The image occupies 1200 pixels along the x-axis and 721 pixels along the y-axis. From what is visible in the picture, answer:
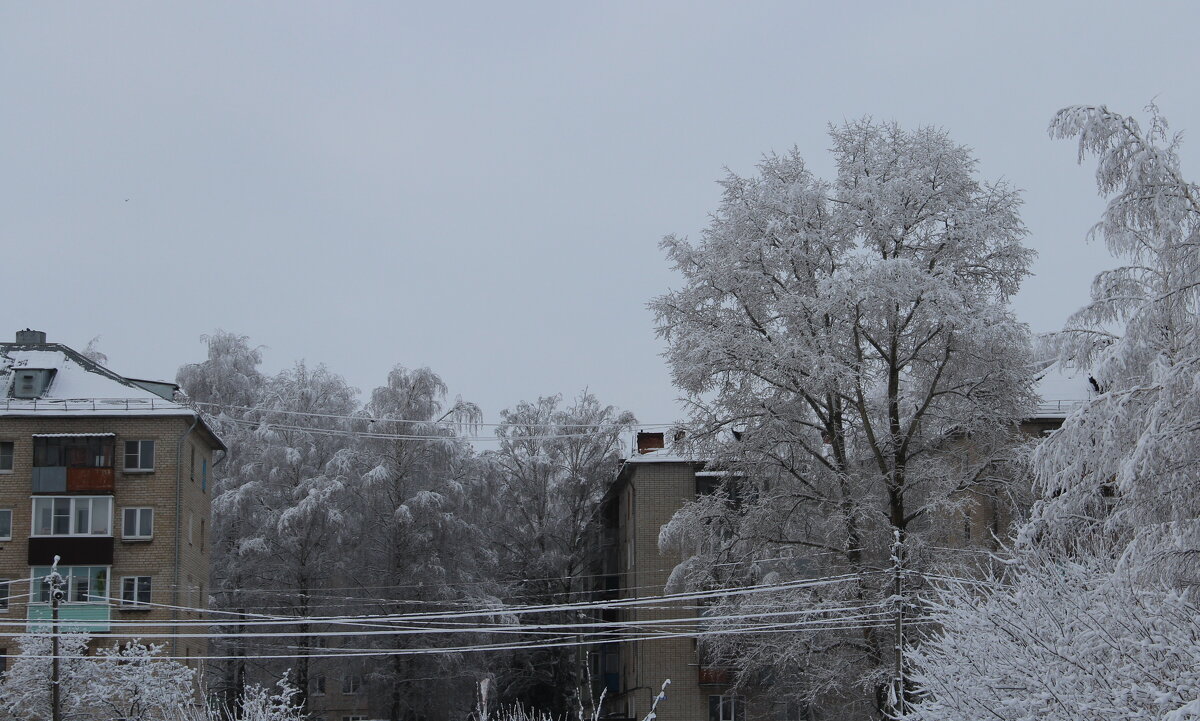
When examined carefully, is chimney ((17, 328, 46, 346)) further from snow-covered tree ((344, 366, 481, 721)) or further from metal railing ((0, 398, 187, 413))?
snow-covered tree ((344, 366, 481, 721))

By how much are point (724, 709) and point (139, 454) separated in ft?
68.4

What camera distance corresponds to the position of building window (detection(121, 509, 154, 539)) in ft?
150

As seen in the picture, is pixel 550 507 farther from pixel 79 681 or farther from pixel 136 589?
pixel 79 681

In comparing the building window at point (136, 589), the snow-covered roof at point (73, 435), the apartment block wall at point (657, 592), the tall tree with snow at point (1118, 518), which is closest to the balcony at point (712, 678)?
the apartment block wall at point (657, 592)

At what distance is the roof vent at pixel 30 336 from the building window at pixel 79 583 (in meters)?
9.23

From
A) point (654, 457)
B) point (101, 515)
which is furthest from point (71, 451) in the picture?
point (654, 457)

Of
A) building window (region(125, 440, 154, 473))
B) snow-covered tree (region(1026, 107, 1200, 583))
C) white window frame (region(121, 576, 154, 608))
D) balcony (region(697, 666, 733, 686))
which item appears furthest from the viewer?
building window (region(125, 440, 154, 473))

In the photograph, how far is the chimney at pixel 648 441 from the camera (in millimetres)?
50906

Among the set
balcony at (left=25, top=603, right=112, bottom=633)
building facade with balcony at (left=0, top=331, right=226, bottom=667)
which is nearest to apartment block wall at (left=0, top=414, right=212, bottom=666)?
building facade with balcony at (left=0, top=331, right=226, bottom=667)

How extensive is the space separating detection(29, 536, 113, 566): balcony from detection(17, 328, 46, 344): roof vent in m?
8.48

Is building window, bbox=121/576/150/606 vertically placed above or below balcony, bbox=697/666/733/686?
above

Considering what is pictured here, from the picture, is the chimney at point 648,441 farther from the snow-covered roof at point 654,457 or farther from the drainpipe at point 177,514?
the drainpipe at point 177,514

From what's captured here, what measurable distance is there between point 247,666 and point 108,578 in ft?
29.5

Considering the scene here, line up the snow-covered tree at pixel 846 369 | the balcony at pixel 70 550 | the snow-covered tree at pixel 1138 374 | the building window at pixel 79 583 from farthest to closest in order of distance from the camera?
the balcony at pixel 70 550 < the building window at pixel 79 583 < the snow-covered tree at pixel 846 369 < the snow-covered tree at pixel 1138 374
